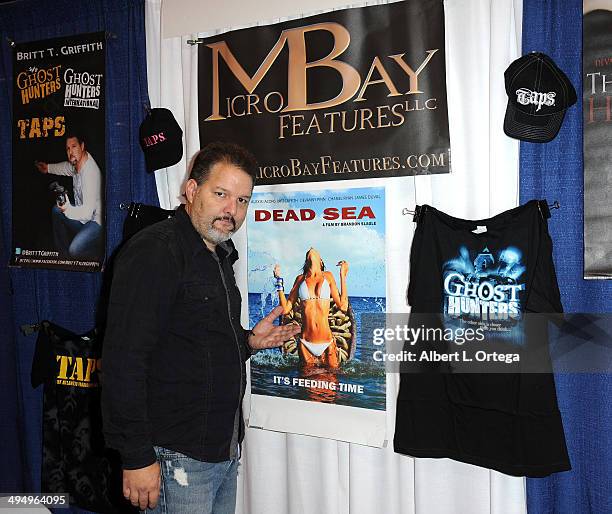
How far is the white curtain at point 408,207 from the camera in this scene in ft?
6.75

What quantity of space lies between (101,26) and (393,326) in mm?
1933

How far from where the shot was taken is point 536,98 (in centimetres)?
192

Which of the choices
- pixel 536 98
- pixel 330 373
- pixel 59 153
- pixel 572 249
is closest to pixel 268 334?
pixel 330 373

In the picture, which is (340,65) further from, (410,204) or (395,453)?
(395,453)

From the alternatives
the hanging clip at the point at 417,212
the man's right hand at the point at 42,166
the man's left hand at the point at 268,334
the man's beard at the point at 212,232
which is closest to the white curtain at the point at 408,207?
the hanging clip at the point at 417,212

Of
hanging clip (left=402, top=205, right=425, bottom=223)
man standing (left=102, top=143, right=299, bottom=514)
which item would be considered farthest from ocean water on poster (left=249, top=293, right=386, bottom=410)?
man standing (left=102, top=143, right=299, bottom=514)

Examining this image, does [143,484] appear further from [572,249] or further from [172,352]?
[572,249]

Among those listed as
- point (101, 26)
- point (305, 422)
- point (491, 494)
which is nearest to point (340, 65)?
point (101, 26)

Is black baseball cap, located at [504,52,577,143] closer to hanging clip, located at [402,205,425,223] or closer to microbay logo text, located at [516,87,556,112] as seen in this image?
microbay logo text, located at [516,87,556,112]

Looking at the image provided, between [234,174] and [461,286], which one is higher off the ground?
[234,174]

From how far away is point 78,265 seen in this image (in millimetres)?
2762

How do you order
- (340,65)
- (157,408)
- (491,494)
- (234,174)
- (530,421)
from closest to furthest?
(157,408) → (234,174) → (530,421) → (491,494) → (340,65)

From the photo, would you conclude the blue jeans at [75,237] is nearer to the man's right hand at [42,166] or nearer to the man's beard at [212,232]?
the man's right hand at [42,166]

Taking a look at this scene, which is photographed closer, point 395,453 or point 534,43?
point 534,43
